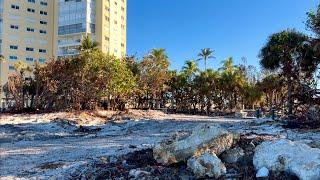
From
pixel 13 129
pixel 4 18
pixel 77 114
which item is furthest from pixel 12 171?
pixel 4 18

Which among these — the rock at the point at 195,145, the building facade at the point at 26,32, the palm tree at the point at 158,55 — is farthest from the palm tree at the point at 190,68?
the rock at the point at 195,145

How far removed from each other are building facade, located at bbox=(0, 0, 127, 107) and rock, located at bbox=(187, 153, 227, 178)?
3019 inches

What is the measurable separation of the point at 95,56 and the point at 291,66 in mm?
29712

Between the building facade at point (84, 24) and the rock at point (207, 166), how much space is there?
7649 cm

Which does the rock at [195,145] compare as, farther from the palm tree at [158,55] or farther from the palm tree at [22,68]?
the palm tree at [158,55]

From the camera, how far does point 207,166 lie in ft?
29.3

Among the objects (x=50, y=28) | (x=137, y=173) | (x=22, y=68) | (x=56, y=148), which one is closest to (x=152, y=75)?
(x=22, y=68)

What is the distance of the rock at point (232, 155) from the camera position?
32.0ft

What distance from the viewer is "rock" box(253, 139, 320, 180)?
8.20 metres

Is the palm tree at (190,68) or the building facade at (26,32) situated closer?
the palm tree at (190,68)

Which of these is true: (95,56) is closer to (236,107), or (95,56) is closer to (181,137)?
(236,107)

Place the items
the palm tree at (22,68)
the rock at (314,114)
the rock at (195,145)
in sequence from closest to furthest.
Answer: the rock at (195,145)
the rock at (314,114)
the palm tree at (22,68)

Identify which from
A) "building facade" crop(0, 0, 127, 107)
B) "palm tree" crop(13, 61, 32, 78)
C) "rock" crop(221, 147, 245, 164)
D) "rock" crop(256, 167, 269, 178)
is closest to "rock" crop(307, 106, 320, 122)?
"rock" crop(221, 147, 245, 164)

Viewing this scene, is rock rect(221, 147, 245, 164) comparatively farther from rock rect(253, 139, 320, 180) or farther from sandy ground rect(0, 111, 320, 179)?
sandy ground rect(0, 111, 320, 179)
